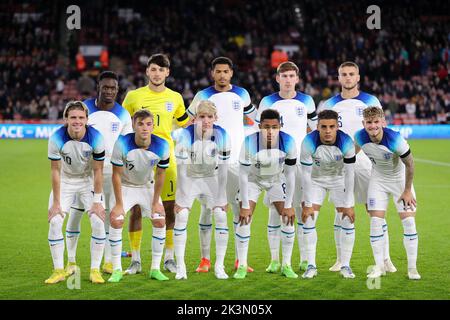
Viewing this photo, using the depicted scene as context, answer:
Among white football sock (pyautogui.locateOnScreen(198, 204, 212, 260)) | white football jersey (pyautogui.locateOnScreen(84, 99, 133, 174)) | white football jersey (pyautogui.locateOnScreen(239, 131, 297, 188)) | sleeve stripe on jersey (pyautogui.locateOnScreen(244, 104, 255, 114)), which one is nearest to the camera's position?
white football jersey (pyautogui.locateOnScreen(239, 131, 297, 188))

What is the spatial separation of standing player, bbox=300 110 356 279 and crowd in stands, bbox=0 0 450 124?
21.4 metres

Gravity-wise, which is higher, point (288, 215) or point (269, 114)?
point (269, 114)

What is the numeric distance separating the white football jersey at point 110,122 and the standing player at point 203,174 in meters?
0.66

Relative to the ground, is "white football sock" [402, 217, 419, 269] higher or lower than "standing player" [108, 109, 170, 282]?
lower

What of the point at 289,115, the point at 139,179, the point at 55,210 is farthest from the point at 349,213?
the point at 55,210

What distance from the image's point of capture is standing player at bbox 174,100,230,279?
8234 millimetres

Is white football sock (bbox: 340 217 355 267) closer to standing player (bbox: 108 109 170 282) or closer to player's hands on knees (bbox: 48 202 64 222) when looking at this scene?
standing player (bbox: 108 109 170 282)

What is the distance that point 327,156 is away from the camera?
825cm

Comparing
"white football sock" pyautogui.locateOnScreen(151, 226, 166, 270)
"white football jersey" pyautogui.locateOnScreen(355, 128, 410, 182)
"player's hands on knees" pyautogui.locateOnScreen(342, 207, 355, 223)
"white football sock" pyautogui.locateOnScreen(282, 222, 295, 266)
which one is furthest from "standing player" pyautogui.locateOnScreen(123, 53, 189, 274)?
"white football jersey" pyautogui.locateOnScreen(355, 128, 410, 182)

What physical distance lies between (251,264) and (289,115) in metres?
1.77

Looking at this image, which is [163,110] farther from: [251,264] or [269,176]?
[251,264]

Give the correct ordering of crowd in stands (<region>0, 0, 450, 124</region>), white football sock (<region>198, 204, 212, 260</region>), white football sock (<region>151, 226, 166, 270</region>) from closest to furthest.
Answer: white football sock (<region>151, 226, 166, 270</region>) → white football sock (<region>198, 204, 212, 260</region>) → crowd in stands (<region>0, 0, 450, 124</region>)

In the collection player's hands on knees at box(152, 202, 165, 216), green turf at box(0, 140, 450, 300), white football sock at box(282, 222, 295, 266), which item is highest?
player's hands on knees at box(152, 202, 165, 216)

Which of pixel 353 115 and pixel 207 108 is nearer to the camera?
pixel 207 108
